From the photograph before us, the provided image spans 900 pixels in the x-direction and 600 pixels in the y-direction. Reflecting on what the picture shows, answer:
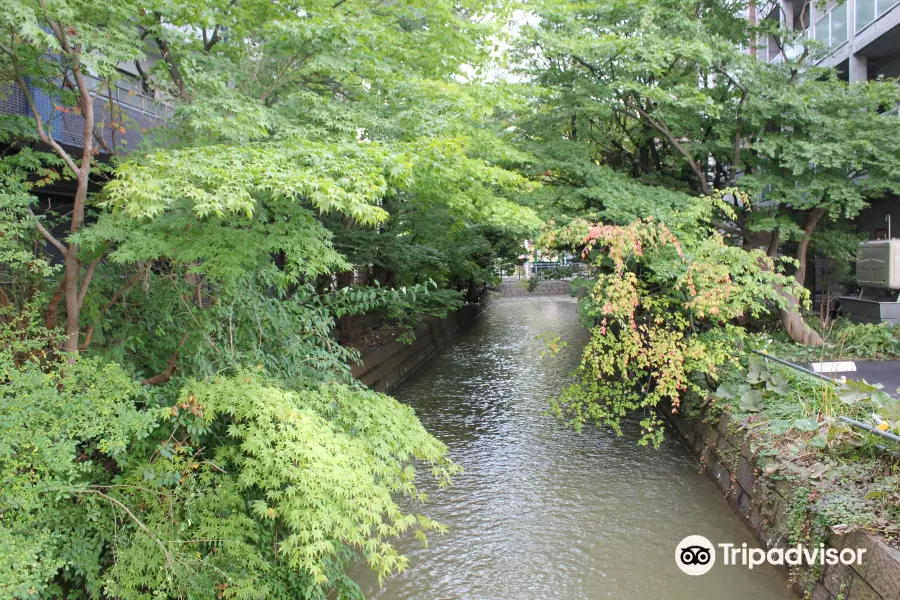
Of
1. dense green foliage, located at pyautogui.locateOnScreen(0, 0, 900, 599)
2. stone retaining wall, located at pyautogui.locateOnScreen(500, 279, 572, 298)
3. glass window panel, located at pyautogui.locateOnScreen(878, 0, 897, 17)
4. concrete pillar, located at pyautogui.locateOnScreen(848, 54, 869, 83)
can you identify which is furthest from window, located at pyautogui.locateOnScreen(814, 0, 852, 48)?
stone retaining wall, located at pyautogui.locateOnScreen(500, 279, 572, 298)

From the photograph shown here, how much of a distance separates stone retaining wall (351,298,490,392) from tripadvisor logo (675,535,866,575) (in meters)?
5.78

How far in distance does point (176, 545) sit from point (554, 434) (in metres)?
7.39

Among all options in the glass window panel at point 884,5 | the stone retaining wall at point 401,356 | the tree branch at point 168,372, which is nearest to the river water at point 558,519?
the stone retaining wall at point 401,356

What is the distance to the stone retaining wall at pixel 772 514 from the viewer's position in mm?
4656

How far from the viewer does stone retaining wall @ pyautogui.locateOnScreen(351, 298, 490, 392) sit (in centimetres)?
1383

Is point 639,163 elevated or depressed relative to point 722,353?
elevated

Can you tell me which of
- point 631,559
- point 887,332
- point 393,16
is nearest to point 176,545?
point 631,559

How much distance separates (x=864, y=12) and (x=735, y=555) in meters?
14.8

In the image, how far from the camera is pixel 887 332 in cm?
1114

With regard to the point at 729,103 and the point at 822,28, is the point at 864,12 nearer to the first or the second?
the point at 822,28

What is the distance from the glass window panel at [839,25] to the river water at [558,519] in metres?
12.6

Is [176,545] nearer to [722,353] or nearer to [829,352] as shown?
[722,353]

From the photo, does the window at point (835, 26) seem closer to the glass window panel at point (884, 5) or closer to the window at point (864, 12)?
the window at point (864, 12)

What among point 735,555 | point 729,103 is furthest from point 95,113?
point 729,103
